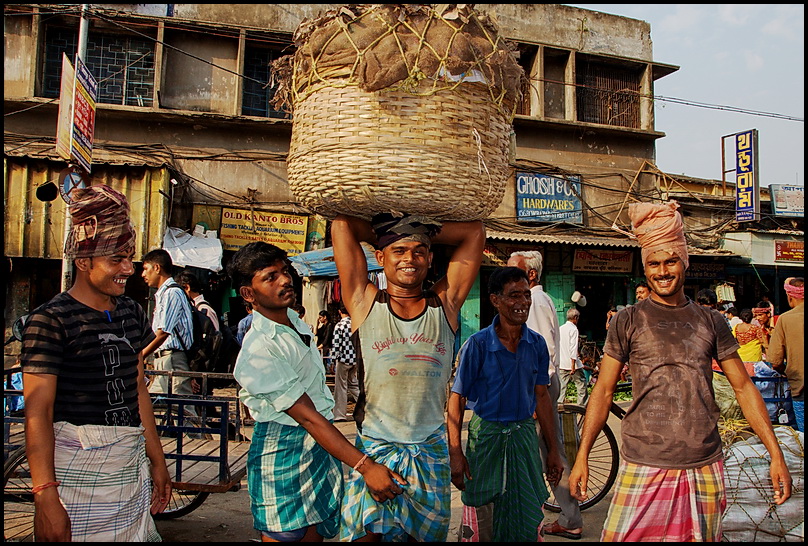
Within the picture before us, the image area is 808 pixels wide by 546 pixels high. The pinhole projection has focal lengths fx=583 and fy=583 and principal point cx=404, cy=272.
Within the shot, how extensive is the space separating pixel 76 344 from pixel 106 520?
2.32ft

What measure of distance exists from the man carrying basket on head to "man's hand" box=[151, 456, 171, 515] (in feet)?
2.97

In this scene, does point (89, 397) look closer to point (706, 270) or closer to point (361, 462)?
point (361, 462)

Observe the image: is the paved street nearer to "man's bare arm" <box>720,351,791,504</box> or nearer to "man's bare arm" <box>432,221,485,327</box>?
"man's bare arm" <box>720,351,791,504</box>

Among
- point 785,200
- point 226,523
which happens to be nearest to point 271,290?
point 226,523

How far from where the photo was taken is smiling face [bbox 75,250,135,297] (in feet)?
7.91

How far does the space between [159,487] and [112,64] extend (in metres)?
12.4

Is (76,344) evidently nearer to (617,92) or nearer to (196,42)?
(196,42)

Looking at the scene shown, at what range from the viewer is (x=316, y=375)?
104 inches

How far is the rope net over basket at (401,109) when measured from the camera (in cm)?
228

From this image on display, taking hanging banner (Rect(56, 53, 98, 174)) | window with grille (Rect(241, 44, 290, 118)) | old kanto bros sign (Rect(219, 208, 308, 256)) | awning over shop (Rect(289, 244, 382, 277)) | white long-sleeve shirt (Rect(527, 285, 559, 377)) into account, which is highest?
window with grille (Rect(241, 44, 290, 118))

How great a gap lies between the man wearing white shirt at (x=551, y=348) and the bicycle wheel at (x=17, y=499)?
3.35m

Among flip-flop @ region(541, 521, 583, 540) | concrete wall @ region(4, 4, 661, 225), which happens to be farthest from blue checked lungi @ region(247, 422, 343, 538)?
concrete wall @ region(4, 4, 661, 225)

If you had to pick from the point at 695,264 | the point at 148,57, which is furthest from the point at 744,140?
the point at 148,57

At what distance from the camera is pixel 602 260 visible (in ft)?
49.8
